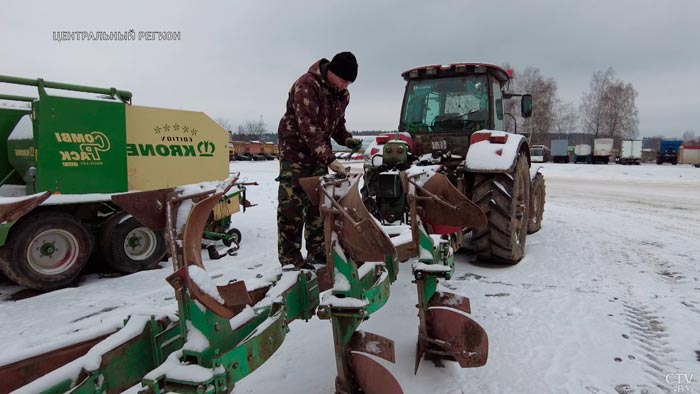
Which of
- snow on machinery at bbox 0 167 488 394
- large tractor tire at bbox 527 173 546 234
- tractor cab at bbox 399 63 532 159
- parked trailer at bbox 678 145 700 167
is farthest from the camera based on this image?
parked trailer at bbox 678 145 700 167

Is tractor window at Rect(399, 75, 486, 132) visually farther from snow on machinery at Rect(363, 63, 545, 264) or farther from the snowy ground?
the snowy ground

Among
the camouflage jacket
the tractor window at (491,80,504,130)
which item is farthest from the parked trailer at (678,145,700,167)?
the camouflage jacket

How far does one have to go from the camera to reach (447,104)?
559cm

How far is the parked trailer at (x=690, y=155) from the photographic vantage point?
3110 centimetres

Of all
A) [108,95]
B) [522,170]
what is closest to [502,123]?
[522,170]

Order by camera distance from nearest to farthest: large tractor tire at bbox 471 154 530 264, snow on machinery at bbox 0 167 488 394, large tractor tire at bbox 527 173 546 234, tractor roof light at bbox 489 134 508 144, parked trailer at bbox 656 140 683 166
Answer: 1. snow on machinery at bbox 0 167 488 394
2. large tractor tire at bbox 471 154 530 264
3. tractor roof light at bbox 489 134 508 144
4. large tractor tire at bbox 527 173 546 234
5. parked trailer at bbox 656 140 683 166

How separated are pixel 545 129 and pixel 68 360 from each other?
41.7 meters

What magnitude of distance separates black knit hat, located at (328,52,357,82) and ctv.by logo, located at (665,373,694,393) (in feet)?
8.86

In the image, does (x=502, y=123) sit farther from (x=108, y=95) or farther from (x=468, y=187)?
(x=108, y=95)

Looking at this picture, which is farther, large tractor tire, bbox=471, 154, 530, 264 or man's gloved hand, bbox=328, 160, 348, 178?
large tractor tire, bbox=471, 154, 530, 264

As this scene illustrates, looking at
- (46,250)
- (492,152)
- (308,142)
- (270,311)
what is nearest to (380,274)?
(270,311)

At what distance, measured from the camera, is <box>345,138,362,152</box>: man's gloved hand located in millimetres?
3432

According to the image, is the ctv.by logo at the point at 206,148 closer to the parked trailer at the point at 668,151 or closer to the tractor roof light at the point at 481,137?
the tractor roof light at the point at 481,137

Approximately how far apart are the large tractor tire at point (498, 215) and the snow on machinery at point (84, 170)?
3.24 meters
